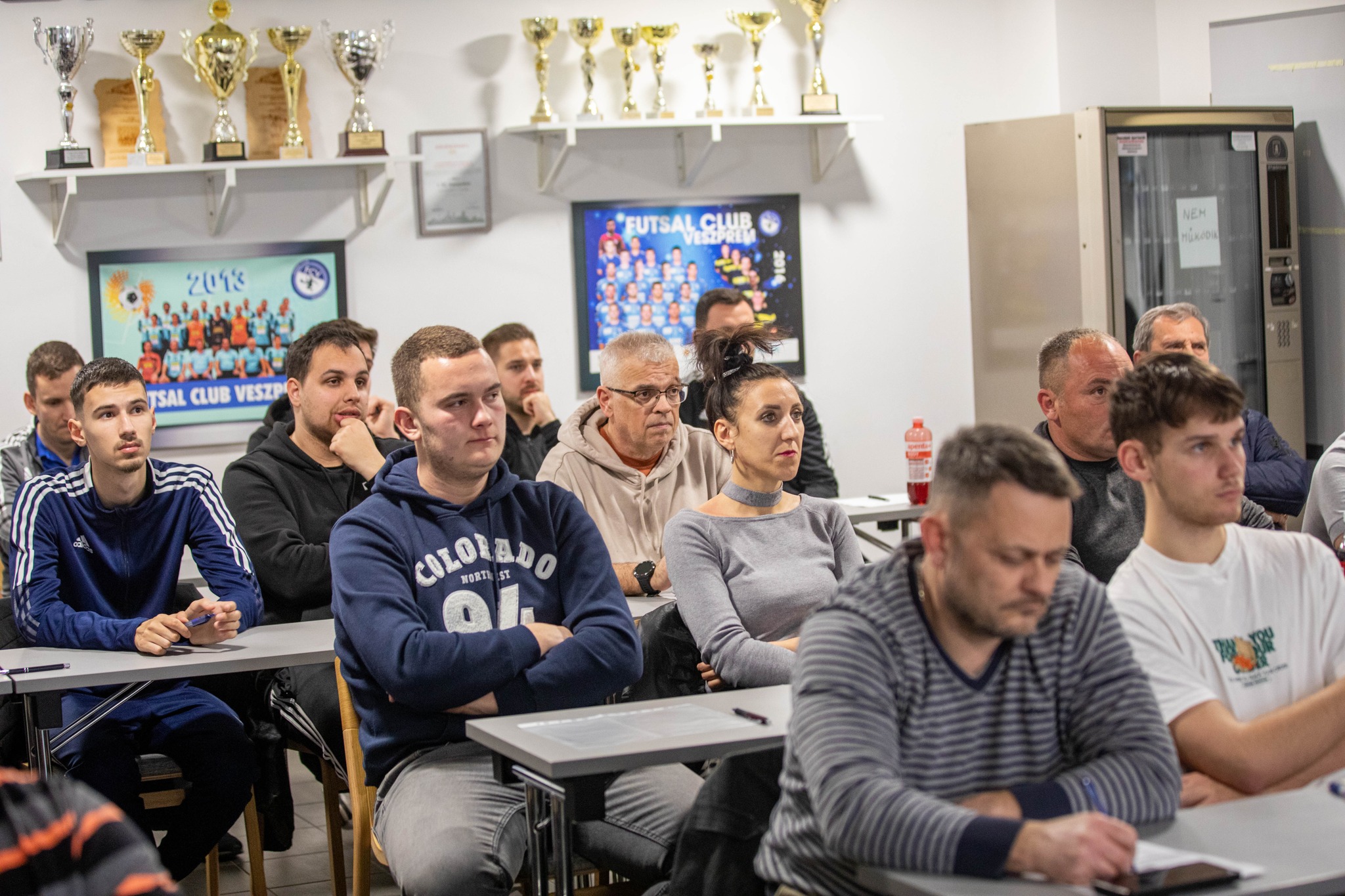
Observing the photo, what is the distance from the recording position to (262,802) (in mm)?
3232

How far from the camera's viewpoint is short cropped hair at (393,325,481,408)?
262 centimetres

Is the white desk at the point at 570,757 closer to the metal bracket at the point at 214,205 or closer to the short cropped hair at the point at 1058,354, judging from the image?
the short cropped hair at the point at 1058,354

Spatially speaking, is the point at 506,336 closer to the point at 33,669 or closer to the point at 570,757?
the point at 33,669

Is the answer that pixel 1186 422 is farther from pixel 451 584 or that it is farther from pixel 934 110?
pixel 934 110

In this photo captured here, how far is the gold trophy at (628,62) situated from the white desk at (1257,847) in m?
4.21

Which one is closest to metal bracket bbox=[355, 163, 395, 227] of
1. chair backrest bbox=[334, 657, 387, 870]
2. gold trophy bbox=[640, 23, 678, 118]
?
gold trophy bbox=[640, 23, 678, 118]

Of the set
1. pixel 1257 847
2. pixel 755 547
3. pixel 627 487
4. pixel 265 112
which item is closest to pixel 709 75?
pixel 265 112

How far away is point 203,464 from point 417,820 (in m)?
3.40

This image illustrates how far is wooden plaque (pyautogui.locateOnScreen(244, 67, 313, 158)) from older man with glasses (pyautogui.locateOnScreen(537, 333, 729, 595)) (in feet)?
7.17

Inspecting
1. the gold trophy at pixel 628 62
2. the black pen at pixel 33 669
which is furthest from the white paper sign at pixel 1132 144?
the black pen at pixel 33 669

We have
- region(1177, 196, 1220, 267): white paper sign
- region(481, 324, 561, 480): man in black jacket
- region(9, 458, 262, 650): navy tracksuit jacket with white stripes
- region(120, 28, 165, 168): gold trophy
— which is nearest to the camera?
region(9, 458, 262, 650): navy tracksuit jacket with white stripes

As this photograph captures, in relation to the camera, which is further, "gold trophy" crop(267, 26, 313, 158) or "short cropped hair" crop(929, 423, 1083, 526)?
"gold trophy" crop(267, 26, 313, 158)

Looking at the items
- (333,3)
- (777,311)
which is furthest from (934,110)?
(333,3)

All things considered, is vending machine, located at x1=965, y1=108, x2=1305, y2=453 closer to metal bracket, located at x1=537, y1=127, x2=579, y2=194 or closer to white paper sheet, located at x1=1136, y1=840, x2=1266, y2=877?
metal bracket, located at x1=537, y1=127, x2=579, y2=194
